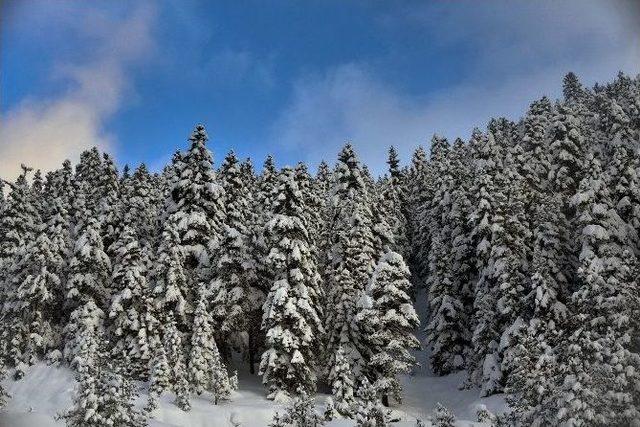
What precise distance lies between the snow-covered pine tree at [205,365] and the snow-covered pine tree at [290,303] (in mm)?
3004

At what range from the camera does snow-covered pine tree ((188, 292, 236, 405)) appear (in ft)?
114

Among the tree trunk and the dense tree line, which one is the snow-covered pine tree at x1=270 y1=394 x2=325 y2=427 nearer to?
the dense tree line

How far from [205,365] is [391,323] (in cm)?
1314

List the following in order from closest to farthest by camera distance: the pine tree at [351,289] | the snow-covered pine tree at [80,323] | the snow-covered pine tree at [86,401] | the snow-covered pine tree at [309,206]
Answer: the snow-covered pine tree at [86,401], the pine tree at [351,289], the snow-covered pine tree at [80,323], the snow-covered pine tree at [309,206]

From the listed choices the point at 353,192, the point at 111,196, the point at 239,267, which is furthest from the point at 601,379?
the point at 111,196

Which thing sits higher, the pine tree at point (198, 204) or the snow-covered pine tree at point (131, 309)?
the pine tree at point (198, 204)

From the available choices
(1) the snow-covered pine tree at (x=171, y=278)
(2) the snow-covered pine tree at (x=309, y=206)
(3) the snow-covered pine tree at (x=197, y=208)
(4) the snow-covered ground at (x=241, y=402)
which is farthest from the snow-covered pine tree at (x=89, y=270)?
(2) the snow-covered pine tree at (x=309, y=206)

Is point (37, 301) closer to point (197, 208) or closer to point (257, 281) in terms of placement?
point (197, 208)

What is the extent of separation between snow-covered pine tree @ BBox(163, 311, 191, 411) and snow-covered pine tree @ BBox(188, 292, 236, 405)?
33.1 inches

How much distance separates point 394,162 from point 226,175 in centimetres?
2596

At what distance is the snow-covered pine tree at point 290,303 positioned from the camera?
1437 inches

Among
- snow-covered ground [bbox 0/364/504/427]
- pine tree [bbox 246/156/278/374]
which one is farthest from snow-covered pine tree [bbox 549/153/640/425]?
pine tree [bbox 246/156/278/374]

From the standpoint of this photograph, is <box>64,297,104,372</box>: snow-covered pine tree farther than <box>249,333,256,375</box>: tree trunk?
No

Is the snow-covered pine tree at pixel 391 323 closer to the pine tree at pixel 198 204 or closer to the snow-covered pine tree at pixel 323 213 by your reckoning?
the snow-covered pine tree at pixel 323 213
